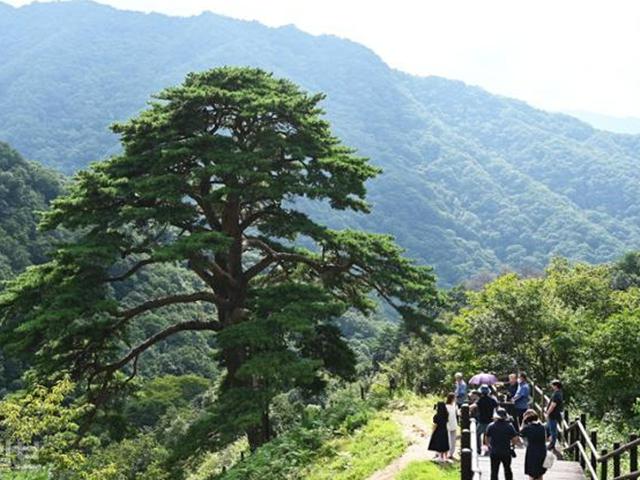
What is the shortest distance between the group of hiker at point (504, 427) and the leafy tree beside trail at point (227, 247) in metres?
5.31

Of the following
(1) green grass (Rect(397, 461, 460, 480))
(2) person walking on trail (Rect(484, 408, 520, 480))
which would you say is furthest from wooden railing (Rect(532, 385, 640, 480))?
(1) green grass (Rect(397, 461, 460, 480))

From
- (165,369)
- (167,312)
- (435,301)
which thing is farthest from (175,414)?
(435,301)

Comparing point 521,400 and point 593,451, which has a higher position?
point 593,451

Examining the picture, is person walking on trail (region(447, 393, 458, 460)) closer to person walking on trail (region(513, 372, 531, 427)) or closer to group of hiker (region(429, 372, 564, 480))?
group of hiker (region(429, 372, 564, 480))

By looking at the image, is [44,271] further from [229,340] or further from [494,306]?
[494,306]

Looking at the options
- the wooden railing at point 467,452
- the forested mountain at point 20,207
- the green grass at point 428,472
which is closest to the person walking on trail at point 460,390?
the wooden railing at point 467,452

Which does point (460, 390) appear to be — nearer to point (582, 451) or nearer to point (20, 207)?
point (582, 451)

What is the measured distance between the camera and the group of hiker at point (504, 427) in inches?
511

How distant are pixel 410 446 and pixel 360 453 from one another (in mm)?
1230

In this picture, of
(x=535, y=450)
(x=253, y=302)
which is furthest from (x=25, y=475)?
(x=535, y=450)

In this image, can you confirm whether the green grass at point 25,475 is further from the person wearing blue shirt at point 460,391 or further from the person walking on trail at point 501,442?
the person wearing blue shirt at point 460,391

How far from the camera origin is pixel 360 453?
18.8 metres

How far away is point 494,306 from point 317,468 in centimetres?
1472

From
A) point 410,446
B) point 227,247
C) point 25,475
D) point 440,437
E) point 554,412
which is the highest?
point 227,247
